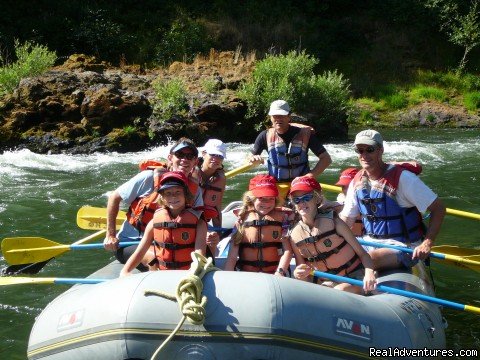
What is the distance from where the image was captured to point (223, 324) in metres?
2.88

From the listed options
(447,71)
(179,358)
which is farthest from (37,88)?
(447,71)

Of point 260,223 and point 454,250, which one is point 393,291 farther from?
point 454,250

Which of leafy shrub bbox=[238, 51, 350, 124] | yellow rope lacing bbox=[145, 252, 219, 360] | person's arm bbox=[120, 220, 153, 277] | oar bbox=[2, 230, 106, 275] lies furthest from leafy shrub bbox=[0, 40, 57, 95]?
yellow rope lacing bbox=[145, 252, 219, 360]

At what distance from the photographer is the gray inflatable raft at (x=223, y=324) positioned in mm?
2867

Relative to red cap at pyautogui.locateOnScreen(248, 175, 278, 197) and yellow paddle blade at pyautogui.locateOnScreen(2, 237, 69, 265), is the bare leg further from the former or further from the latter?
yellow paddle blade at pyautogui.locateOnScreen(2, 237, 69, 265)

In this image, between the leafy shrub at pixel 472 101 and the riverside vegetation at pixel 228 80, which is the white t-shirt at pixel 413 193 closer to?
the riverside vegetation at pixel 228 80

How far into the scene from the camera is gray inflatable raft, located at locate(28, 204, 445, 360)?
2867mm

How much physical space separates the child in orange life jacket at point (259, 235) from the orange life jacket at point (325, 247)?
5.9 inches

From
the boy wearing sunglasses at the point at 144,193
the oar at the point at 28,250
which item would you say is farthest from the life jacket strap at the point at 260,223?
the oar at the point at 28,250

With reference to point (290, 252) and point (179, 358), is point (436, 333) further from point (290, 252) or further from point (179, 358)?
point (179, 358)

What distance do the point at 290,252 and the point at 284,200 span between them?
130 cm

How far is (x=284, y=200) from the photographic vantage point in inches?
203

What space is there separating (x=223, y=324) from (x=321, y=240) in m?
1.09

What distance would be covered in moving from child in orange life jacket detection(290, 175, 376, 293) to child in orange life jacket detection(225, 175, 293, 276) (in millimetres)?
158
